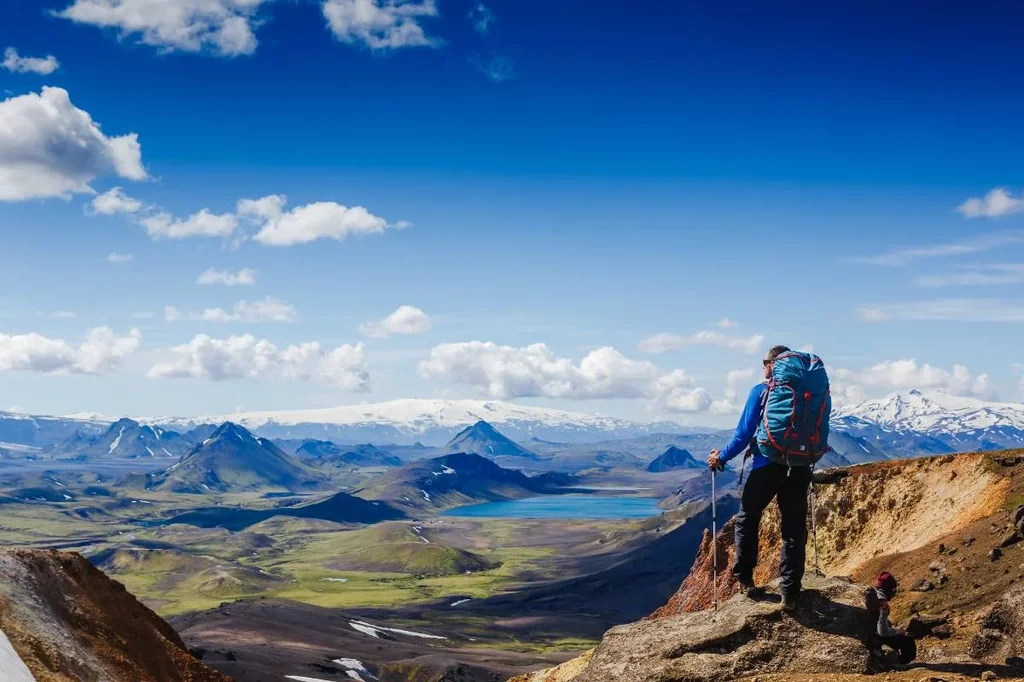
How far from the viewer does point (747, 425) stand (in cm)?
1509

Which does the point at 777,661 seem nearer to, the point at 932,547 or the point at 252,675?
the point at 932,547

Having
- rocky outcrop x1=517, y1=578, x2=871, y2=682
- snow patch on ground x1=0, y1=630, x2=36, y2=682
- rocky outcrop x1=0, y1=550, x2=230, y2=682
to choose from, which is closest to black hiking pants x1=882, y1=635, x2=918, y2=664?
rocky outcrop x1=517, y1=578, x2=871, y2=682

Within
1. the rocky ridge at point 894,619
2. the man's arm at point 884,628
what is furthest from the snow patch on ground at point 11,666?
the man's arm at point 884,628

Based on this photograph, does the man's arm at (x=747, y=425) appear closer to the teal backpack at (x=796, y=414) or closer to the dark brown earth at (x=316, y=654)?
the teal backpack at (x=796, y=414)

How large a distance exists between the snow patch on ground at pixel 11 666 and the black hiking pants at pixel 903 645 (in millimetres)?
18855

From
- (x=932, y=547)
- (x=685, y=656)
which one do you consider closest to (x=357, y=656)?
(x=932, y=547)

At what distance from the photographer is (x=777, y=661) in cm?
1465

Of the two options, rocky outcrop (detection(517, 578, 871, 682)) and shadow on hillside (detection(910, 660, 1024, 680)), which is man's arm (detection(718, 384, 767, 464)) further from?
shadow on hillside (detection(910, 660, 1024, 680))

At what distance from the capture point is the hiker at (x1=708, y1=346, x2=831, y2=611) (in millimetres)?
14766

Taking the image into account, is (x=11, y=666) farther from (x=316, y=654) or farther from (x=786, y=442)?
(x=316, y=654)

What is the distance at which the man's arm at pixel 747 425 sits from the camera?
15078 millimetres

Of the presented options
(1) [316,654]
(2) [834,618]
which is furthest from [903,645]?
(1) [316,654]

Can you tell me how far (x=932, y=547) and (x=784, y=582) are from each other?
58.2 feet

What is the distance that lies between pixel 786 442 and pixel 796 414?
55 cm
